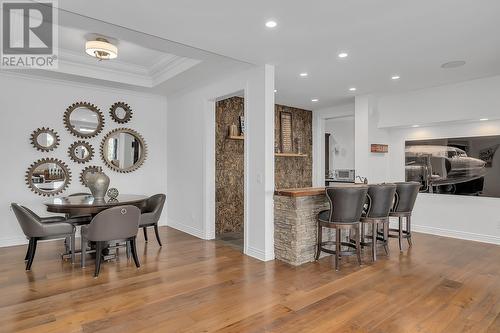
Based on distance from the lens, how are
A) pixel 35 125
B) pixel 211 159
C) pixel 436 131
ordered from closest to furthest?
pixel 35 125 < pixel 211 159 < pixel 436 131

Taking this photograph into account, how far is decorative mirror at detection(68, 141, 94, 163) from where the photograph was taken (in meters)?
5.48

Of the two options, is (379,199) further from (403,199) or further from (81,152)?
(81,152)

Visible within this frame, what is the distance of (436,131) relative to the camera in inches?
229

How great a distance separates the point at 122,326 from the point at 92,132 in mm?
4201

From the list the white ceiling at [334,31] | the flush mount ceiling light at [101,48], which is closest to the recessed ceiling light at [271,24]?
the white ceiling at [334,31]

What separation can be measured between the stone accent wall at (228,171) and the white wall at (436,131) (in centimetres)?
242

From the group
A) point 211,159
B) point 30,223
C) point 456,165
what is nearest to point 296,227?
point 211,159

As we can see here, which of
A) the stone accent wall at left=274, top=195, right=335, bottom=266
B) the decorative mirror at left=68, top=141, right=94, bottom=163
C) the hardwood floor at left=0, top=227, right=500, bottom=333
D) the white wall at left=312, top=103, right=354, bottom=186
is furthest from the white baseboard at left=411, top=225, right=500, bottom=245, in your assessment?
the decorative mirror at left=68, top=141, right=94, bottom=163

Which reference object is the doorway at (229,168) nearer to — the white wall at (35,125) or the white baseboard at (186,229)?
the white baseboard at (186,229)

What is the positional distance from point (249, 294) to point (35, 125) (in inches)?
182

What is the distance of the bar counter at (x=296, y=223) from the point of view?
4012 mm

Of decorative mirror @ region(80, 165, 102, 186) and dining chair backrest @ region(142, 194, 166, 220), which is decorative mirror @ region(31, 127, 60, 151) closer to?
decorative mirror @ region(80, 165, 102, 186)

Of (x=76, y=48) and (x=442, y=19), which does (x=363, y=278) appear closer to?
(x=442, y=19)

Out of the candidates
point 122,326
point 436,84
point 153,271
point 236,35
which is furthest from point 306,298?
point 436,84
